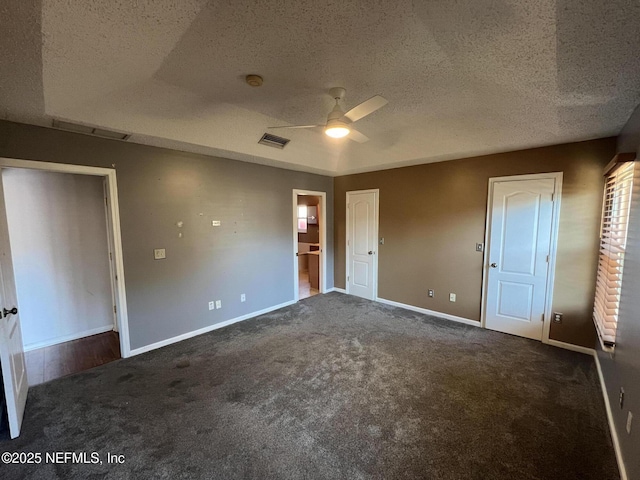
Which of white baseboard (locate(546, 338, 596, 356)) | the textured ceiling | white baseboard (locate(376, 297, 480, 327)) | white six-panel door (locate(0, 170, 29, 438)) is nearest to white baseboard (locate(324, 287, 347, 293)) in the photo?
white baseboard (locate(376, 297, 480, 327))

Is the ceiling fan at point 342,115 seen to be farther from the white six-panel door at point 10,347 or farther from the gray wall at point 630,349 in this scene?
the white six-panel door at point 10,347

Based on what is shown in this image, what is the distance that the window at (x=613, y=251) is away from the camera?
2.18 metres

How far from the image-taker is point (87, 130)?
2678 mm

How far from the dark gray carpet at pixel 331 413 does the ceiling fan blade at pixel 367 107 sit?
2504 millimetres

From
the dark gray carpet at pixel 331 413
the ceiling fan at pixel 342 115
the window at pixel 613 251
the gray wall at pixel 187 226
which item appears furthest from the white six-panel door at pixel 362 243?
the window at pixel 613 251

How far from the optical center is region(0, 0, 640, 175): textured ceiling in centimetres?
150

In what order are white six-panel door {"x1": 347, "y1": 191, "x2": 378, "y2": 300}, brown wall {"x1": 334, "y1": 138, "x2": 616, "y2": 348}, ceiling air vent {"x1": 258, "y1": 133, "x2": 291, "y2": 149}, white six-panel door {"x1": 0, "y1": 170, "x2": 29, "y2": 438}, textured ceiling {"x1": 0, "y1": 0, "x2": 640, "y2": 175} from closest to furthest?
textured ceiling {"x1": 0, "y1": 0, "x2": 640, "y2": 175}
white six-panel door {"x1": 0, "y1": 170, "x2": 29, "y2": 438}
brown wall {"x1": 334, "y1": 138, "x2": 616, "y2": 348}
ceiling air vent {"x1": 258, "y1": 133, "x2": 291, "y2": 149}
white six-panel door {"x1": 347, "y1": 191, "x2": 378, "y2": 300}

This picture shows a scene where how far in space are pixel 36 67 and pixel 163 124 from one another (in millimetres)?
1029

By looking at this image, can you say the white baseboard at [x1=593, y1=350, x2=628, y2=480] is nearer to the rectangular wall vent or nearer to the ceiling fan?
the ceiling fan

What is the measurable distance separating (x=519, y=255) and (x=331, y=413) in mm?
3192

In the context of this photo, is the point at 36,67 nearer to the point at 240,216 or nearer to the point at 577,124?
the point at 240,216

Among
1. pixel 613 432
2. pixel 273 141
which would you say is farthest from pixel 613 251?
pixel 273 141

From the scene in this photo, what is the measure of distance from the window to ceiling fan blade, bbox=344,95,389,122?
206 cm

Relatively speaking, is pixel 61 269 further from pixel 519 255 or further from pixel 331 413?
pixel 519 255
